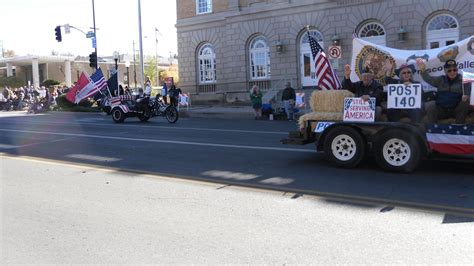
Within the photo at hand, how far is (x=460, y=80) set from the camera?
27.4ft

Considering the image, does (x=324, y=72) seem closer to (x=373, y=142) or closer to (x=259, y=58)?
(x=373, y=142)

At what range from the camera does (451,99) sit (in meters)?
8.29

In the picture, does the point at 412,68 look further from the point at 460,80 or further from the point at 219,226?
the point at 219,226

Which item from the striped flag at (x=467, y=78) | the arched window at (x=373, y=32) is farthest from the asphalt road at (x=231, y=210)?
the arched window at (x=373, y=32)

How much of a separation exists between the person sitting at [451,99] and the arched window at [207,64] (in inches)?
1059

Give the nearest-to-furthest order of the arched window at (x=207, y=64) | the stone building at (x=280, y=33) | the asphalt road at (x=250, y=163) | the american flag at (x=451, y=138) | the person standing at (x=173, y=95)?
the asphalt road at (x=250, y=163)
the american flag at (x=451, y=138)
the stone building at (x=280, y=33)
the person standing at (x=173, y=95)
the arched window at (x=207, y=64)

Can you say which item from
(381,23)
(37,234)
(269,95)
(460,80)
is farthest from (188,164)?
(381,23)

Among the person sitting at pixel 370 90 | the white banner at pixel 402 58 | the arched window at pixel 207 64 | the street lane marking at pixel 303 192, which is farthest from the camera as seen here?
the arched window at pixel 207 64

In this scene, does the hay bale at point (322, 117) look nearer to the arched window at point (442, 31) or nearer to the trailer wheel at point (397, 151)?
the trailer wheel at point (397, 151)

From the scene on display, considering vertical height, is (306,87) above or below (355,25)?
below

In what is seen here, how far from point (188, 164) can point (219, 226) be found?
417 cm

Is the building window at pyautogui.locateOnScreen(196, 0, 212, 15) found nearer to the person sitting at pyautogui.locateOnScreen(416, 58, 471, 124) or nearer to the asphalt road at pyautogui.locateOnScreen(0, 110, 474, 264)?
the asphalt road at pyautogui.locateOnScreen(0, 110, 474, 264)

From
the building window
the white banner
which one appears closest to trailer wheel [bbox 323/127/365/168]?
the white banner

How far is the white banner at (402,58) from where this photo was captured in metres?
9.25
